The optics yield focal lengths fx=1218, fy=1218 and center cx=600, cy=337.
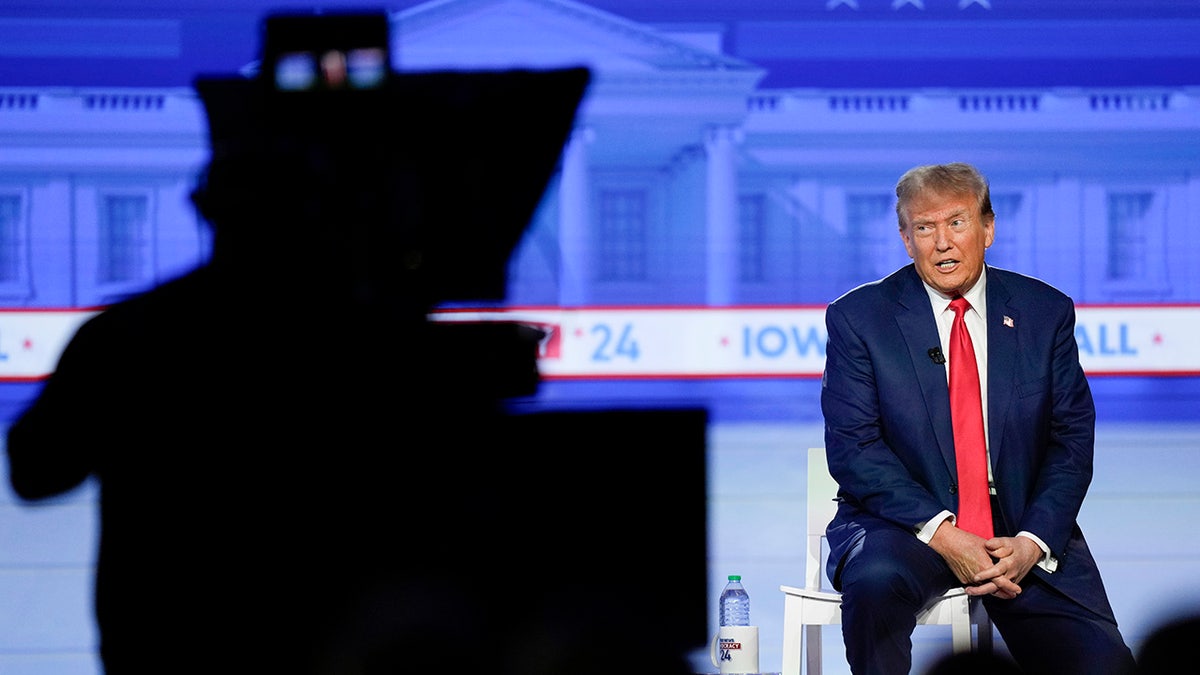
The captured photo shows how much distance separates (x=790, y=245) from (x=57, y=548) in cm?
209

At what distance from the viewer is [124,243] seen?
10.6 ft

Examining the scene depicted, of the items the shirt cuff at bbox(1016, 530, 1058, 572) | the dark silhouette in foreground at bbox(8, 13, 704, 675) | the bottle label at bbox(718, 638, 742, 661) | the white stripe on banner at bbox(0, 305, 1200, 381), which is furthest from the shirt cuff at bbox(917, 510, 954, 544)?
the white stripe on banner at bbox(0, 305, 1200, 381)

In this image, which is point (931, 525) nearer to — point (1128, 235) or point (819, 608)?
point (819, 608)

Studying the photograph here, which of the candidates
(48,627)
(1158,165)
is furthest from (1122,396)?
(48,627)

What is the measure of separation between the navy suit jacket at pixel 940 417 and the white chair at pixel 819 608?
223 mm

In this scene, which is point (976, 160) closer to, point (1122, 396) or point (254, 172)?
point (1122, 396)

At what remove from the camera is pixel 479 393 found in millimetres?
3191

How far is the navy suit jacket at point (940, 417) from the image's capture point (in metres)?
2.14

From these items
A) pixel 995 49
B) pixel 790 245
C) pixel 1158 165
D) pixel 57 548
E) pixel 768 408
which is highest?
pixel 995 49

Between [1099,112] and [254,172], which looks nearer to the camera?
[254,172]

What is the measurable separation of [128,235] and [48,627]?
1036 mm

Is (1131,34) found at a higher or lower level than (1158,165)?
higher

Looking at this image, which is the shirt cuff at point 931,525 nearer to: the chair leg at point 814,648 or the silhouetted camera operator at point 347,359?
the chair leg at point 814,648

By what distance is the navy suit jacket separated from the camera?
84.4 inches
